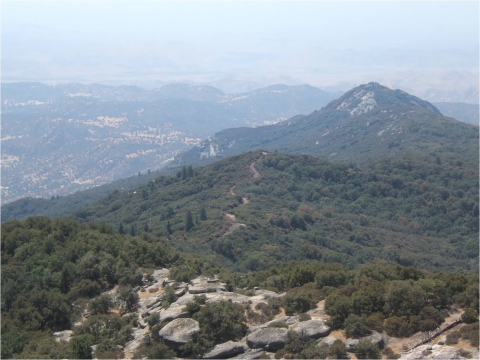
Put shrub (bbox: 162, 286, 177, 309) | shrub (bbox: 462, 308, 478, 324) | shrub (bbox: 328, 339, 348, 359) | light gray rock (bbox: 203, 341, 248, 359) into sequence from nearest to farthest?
shrub (bbox: 328, 339, 348, 359) → shrub (bbox: 462, 308, 478, 324) → light gray rock (bbox: 203, 341, 248, 359) → shrub (bbox: 162, 286, 177, 309)

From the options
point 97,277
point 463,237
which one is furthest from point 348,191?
point 97,277

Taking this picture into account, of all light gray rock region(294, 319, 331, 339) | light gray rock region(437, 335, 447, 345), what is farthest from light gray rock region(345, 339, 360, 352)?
light gray rock region(437, 335, 447, 345)

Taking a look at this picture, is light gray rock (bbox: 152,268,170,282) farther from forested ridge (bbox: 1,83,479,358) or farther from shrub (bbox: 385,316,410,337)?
shrub (bbox: 385,316,410,337)

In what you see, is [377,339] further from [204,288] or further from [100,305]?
[100,305]

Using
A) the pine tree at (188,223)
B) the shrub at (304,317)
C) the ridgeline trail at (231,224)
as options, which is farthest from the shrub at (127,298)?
the pine tree at (188,223)

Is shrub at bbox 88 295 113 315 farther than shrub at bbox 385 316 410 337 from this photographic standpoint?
Yes

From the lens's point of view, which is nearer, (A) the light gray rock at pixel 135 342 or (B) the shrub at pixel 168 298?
(A) the light gray rock at pixel 135 342

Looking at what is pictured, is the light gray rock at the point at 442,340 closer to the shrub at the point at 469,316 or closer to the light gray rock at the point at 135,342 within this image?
the shrub at the point at 469,316

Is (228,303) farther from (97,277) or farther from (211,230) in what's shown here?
(211,230)
